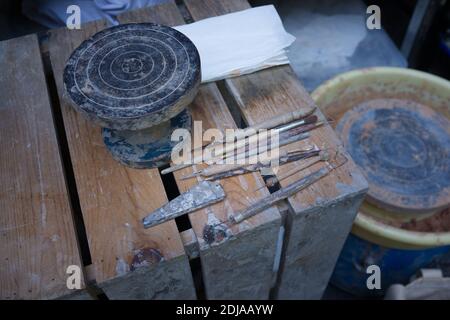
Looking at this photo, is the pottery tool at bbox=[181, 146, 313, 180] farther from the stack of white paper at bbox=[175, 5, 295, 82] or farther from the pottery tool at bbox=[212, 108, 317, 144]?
the stack of white paper at bbox=[175, 5, 295, 82]

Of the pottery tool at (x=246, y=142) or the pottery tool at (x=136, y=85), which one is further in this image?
the pottery tool at (x=246, y=142)

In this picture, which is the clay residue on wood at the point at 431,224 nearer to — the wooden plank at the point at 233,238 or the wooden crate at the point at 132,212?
the wooden crate at the point at 132,212

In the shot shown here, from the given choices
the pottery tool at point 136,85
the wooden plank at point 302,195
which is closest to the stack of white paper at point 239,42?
the wooden plank at point 302,195

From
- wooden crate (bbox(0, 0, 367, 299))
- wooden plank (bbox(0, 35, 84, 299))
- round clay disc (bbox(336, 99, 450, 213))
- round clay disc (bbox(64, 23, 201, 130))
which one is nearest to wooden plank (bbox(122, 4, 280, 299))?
wooden crate (bbox(0, 0, 367, 299))

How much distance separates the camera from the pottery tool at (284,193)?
43.0 inches

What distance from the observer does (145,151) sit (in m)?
1.19

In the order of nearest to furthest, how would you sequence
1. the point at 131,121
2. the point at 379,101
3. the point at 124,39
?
1. the point at 131,121
2. the point at 124,39
3. the point at 379,101

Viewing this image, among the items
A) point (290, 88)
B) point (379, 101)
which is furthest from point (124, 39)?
point (379, 101)

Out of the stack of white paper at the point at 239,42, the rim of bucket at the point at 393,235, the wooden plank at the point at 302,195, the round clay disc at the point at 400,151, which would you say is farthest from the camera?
the round clay disc at the point at 400,151

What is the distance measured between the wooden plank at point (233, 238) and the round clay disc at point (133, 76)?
238 mm

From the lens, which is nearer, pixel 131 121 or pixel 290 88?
pixel 131 121
